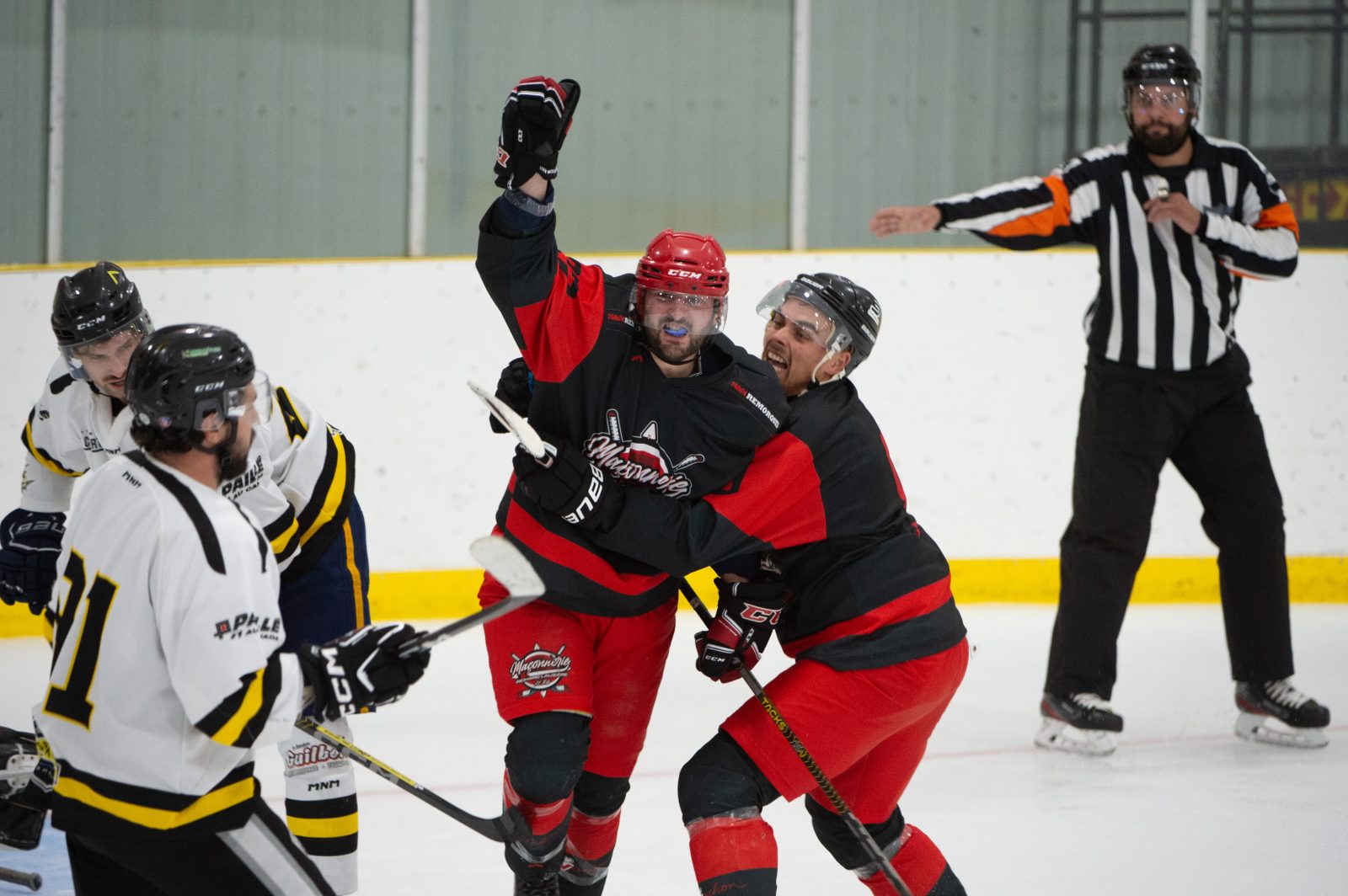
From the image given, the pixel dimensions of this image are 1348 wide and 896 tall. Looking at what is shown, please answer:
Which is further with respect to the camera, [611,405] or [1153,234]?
[1153,234]

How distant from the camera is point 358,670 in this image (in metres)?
1.79

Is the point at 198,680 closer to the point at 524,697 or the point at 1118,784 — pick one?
the point at 524,697

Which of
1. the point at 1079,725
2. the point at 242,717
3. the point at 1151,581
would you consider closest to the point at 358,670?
the point at 242,717

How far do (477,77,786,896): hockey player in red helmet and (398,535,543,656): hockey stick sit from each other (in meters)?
0.26

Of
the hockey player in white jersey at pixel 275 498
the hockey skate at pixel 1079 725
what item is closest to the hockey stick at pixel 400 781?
the hockey player in white jersey at pixel 275 498

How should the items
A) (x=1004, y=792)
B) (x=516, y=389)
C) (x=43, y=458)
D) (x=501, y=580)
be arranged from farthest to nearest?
(x=1004, y=792) < (x=43, y=458) < (x=516, y=389) < (x=501, y=580)

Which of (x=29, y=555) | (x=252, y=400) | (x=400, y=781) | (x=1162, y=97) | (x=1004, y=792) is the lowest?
(x=1004, y=792)

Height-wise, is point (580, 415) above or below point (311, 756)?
above

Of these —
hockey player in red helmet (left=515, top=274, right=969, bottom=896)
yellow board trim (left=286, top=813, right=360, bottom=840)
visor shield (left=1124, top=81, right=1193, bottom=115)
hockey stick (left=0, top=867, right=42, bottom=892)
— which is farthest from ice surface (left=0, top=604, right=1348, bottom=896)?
visor shield (left=1124, top=81, right=1193, bottom=115)

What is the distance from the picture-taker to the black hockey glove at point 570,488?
222cm

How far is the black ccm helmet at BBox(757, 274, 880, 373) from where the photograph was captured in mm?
2473

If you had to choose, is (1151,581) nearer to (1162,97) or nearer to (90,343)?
(1162,97)

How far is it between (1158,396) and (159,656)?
2912 millimetres

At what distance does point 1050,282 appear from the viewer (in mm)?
5688
